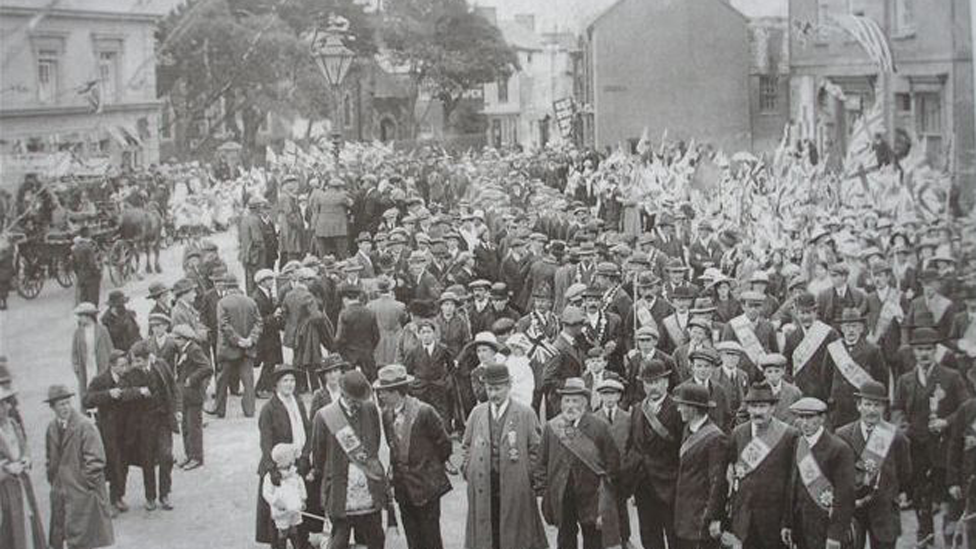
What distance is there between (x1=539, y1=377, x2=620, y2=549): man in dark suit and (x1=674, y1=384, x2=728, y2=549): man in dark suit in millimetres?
469

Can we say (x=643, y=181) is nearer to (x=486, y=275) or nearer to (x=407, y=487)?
(x=486, y=275)

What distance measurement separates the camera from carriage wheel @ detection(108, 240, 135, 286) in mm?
16109

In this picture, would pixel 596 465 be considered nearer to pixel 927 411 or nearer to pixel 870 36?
pixel 927 411

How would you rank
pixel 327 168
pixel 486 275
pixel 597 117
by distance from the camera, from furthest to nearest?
pixel 597 117
pixel 327 168
pixel 486 275

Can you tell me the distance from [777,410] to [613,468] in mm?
1438

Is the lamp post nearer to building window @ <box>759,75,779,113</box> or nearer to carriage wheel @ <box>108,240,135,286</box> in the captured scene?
carriage wheel @ <box>108,240,135,286</box>

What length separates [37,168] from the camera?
851 centimetres

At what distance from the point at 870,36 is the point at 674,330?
3946 mm

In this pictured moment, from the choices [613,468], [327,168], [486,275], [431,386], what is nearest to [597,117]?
[327,168]

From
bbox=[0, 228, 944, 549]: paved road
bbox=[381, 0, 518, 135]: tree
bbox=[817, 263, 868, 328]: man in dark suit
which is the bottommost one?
bbox=[0, 228, 944, 549]: paved road

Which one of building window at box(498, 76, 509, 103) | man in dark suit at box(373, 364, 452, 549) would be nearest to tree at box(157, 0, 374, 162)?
man in dark suit at box(373, 364, 452, 549)

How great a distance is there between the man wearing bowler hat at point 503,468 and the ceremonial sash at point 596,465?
209mm

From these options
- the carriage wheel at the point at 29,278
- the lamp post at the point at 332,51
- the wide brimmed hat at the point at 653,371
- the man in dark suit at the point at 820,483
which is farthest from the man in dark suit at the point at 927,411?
the lamp post at the point at 332,51

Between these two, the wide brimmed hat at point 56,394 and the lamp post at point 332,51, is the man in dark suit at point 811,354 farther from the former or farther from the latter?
the lamp post at point 332,51
